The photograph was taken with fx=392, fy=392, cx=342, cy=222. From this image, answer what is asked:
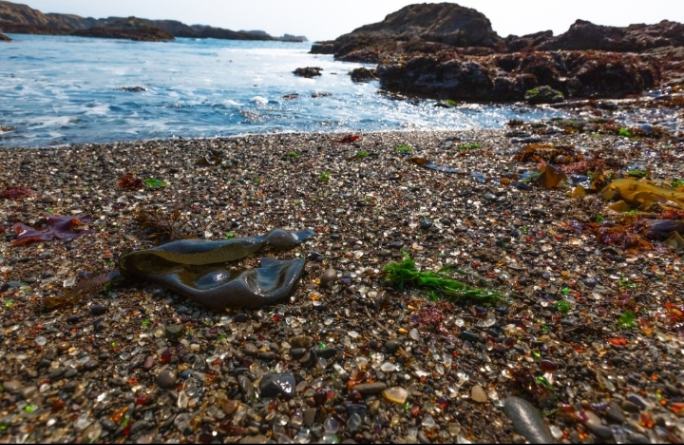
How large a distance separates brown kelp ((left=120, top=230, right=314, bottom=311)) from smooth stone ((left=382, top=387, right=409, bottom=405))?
6.12 feet

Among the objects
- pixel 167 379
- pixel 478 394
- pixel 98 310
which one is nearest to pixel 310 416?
pixel 167 379

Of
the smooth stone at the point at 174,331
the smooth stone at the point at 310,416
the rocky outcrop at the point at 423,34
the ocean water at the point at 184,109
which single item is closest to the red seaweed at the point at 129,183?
the smooth stone at the point at 174,331

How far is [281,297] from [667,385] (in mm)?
4087

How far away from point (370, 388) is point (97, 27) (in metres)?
130

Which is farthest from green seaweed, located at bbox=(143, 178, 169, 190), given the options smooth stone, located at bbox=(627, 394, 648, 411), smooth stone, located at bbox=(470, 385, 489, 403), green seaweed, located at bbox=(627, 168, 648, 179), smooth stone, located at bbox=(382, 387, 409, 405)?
green seaweed, located at bbox=(627, 168, 648, 179)

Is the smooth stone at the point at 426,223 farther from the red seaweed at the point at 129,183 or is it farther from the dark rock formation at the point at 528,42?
the dark rock formation at the point at 528,42

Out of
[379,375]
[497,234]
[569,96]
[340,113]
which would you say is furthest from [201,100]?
[569,96]

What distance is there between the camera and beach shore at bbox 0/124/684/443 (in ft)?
11.2

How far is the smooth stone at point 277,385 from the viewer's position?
12.0 ft

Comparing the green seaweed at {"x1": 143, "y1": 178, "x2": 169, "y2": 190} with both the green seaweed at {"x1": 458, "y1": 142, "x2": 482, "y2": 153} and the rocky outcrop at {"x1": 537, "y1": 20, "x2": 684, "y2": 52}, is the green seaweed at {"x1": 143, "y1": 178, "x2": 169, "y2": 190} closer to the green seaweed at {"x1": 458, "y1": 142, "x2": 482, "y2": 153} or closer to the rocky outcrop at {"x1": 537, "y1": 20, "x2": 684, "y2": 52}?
the green seaweed at {"x1": 458, "y1": 142, "x2": 482, "y2": 153}

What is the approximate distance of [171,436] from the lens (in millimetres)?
3246

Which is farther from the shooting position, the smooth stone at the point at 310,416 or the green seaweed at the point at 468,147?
the green seaweed at the point at 468,147

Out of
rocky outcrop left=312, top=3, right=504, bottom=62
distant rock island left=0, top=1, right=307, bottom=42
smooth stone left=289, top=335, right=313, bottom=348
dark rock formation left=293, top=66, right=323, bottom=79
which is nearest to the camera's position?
smooth stone left=289, top=335, right=313, bottom=348

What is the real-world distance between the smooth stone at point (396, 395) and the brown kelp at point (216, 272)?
1.86m
